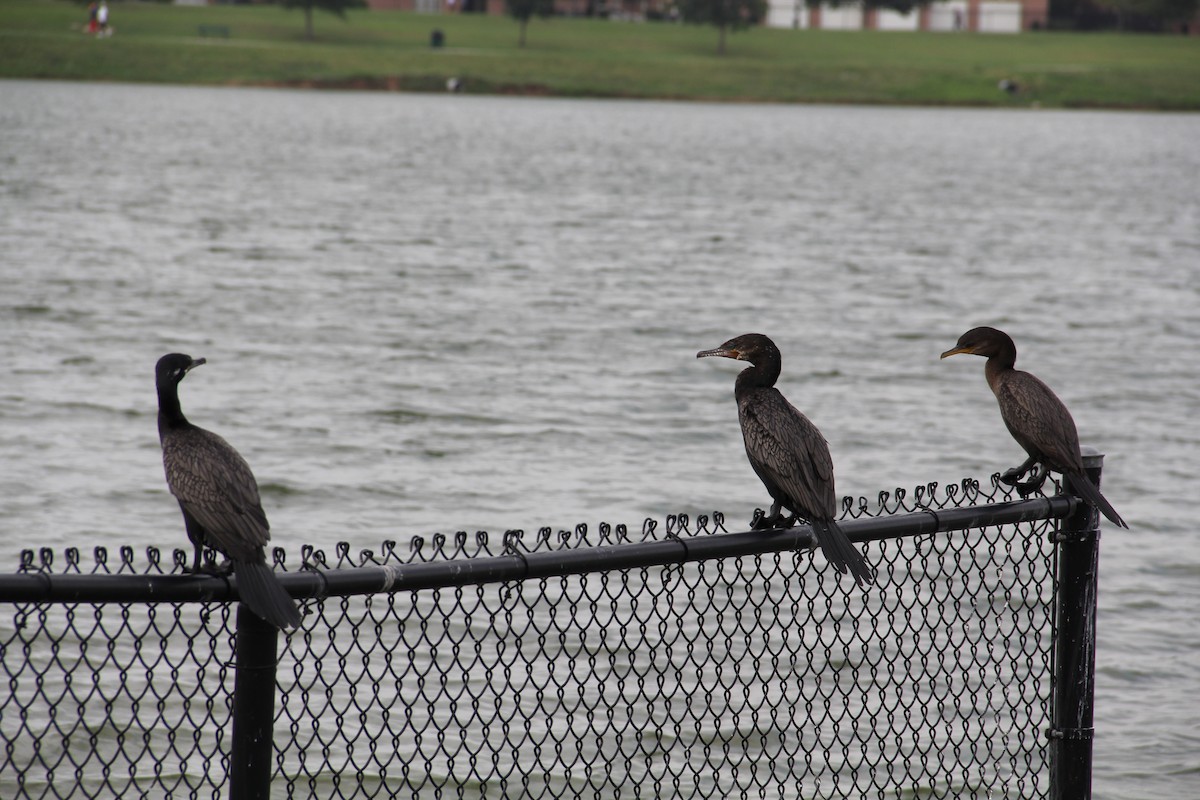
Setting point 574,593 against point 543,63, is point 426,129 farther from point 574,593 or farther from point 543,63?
point 574,593

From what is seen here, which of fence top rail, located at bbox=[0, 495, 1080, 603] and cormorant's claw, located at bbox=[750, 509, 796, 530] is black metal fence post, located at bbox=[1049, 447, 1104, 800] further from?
cormorant's claw, located at bbox=[750, 509, 796, 530]

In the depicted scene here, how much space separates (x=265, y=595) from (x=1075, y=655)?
244cm

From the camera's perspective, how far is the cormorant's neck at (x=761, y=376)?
4926 mm

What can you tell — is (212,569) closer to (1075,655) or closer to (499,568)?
(499,568)

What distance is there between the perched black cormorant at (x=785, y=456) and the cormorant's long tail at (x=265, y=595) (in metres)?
1.47

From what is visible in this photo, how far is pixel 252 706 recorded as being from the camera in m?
3.68

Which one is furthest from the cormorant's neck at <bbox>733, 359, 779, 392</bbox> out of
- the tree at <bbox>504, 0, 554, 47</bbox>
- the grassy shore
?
the tree at <bbox>504, 0, 554, 47</bbox>

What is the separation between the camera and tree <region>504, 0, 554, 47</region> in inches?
4461

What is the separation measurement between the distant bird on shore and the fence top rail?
128mm

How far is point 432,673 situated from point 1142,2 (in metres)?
139

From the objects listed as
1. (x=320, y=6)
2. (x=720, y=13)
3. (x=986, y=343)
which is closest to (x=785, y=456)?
(x=986, y=343)

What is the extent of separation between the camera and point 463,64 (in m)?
97.6

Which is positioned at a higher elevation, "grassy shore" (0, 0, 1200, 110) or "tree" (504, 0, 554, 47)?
"tree" (504, 0, 554, 47)

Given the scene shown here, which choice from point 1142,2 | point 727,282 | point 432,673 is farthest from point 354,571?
point 1142,2
